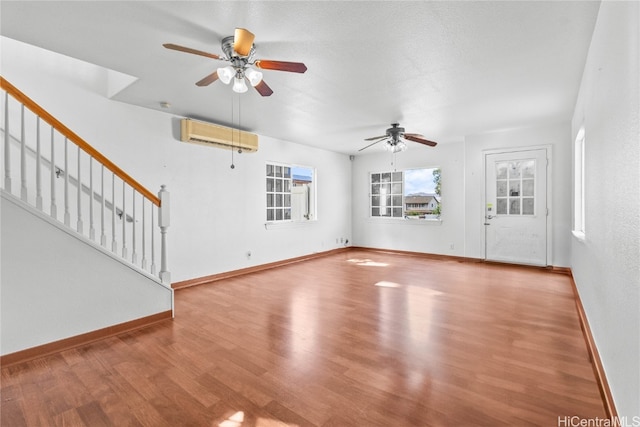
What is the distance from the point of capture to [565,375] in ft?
6.82

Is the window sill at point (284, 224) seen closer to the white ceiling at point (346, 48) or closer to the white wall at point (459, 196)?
the white wall at point (459, 196)

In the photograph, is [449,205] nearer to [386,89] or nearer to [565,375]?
[386,89]

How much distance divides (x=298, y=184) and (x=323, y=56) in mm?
4372

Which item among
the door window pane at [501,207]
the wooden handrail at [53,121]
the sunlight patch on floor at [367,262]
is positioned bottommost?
the sunlight patch on floor at [367,262]

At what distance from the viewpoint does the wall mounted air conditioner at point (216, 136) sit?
4.50m

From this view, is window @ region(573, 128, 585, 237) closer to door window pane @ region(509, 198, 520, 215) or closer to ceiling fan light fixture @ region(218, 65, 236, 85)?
door window pane @ region(509, 198, 520, 215)

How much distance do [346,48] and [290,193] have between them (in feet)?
13.9

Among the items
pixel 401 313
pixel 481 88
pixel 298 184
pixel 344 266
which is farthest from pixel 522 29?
pixel 298 184

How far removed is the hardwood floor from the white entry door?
2185 mm

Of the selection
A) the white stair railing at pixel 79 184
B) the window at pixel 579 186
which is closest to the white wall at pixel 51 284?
the white stair railing at pixel 79 184

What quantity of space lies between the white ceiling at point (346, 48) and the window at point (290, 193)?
196cm

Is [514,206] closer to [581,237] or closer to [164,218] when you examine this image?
[581,237]

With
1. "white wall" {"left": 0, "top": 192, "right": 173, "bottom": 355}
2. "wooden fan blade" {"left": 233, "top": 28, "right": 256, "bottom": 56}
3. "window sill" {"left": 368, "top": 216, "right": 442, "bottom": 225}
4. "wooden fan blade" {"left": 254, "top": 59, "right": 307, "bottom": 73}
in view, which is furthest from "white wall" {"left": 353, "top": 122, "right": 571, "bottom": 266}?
"white wall" {"left": 0, "top": 192, "right": 173, "bottom": 355}

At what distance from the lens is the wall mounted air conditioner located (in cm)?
450
